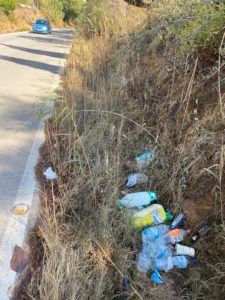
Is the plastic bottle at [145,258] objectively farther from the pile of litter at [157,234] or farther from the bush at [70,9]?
the bush at [70,9]

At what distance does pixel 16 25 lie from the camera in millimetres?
28031

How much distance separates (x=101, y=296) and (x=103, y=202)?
786mm

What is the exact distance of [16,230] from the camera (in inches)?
92.3

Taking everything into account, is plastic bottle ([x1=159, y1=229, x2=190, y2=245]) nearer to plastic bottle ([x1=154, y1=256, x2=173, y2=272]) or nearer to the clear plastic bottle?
the clear plastic bottle

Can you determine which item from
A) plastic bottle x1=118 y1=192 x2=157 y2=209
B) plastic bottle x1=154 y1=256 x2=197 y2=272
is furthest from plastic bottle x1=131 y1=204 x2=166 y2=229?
plastic bottle x1=154 y1=256 x2=197 y2=272

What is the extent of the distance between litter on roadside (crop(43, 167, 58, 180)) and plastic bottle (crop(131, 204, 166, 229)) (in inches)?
39.6

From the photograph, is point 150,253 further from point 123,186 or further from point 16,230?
point 16,230

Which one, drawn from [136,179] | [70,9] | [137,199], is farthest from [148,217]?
[70,9]

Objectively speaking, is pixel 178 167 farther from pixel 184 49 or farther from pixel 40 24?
pixel 40 24

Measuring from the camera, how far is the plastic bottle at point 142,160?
9.79 ft

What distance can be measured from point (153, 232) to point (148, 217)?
0.14 meters

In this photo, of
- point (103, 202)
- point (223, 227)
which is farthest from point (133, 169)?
point (223, 227)

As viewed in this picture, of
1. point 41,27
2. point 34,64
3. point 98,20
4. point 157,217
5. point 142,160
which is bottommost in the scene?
point 157,217

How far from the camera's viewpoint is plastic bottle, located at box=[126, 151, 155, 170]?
298cm
